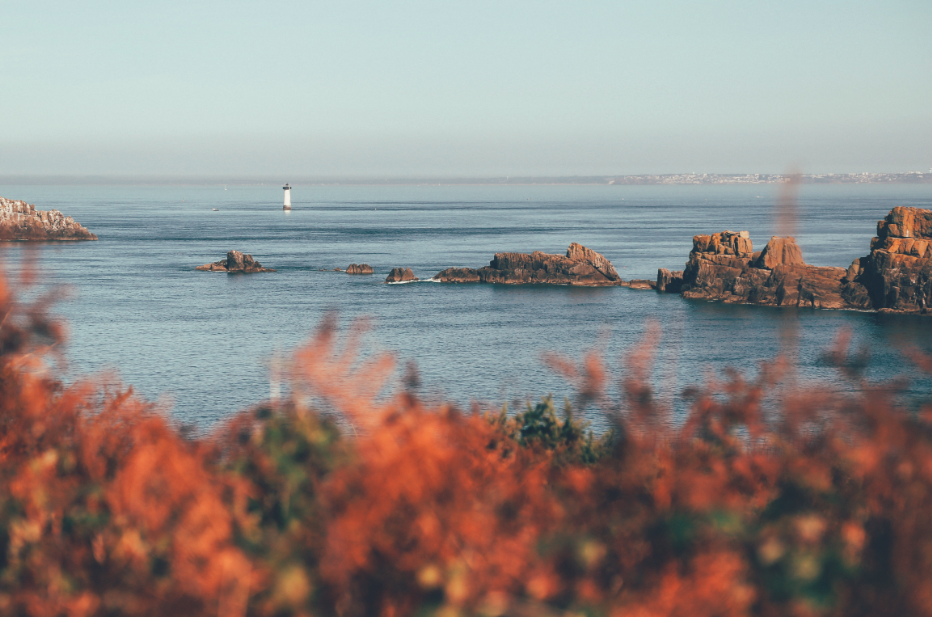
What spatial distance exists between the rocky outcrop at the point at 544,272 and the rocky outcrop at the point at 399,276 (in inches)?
148

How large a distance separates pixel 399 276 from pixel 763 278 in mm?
43066

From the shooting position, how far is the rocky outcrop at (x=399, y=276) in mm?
107706

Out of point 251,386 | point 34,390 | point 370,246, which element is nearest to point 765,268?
point 251,386

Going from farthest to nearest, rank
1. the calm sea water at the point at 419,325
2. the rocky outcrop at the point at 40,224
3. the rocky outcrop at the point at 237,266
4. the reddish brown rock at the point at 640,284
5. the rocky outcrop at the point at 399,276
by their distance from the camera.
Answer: the rocky outcrop at the point at 40,224 → the rocky outcrop at the point at 237,266 → the rocky outcrop at the point at 399,276 → the reddish brown rock at the point at 640,284 → the calm sea water at the point at 419,325

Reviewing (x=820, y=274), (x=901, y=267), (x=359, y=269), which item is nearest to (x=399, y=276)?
(x=359, y=269)

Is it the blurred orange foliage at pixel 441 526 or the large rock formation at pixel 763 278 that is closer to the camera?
the blurred orange foliage at pixel 441 526

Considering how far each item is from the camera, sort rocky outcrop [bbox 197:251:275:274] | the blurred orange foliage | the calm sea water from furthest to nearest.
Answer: rocky outcrop [bbox 197:251:275:274]
the calm sea water
the blurred orange foliage

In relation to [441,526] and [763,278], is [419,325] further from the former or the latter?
[441,526]

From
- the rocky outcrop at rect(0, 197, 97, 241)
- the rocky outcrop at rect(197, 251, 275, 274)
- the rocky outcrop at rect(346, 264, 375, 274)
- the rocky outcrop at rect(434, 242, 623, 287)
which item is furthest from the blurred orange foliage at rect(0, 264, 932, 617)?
the rocky outcrop at rect(0, 197, 97, 241)

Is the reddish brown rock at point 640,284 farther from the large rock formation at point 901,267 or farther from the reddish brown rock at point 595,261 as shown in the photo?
the large rock formation at point 901,267

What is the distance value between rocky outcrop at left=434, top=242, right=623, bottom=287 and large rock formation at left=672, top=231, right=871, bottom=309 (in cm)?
875

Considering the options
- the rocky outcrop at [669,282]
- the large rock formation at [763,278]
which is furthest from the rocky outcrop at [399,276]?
the large rock formation at [763,278]

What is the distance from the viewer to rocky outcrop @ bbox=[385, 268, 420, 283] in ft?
353

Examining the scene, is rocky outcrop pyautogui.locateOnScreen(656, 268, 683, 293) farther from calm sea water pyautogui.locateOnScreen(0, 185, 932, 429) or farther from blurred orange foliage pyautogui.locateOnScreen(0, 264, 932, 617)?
blurred orange foliage pyautogui.locateOnScreen(0, 264, 932, 617)
